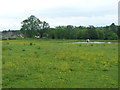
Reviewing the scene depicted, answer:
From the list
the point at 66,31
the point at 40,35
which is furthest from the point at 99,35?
the point at 40,35

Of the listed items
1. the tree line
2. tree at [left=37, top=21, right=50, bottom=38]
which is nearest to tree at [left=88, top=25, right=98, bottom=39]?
the tree line

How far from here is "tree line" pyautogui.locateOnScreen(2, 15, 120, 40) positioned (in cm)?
10562

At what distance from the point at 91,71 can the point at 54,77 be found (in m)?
2.88

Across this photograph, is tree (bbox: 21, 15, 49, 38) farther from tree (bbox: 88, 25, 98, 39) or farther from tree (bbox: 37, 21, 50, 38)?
tree (bbox: 88, 25, 98, 39)

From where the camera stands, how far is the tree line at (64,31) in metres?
106

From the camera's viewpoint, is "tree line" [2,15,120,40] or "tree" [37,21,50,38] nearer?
"tree line" [2,15,120,40]

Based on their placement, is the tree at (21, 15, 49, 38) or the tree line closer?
the tree line

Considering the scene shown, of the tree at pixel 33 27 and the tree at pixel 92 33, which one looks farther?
the tree at pixel 33 27

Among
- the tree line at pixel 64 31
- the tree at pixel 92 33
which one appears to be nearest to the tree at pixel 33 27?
the tree line at pixel 64 31

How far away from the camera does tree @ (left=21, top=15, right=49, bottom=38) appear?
12656 centimetres

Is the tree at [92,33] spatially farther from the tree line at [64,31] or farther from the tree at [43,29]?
the tree at [43,29]

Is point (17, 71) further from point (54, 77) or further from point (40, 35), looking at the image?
point (40, 35)

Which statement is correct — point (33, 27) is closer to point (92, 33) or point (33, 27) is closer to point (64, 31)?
point (64, 31)

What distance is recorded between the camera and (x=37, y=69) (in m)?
15.2
